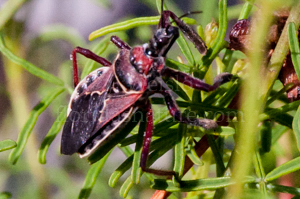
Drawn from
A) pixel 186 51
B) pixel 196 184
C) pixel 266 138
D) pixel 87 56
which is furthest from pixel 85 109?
pixel 266 138

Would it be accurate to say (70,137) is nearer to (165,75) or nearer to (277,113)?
(165,75)

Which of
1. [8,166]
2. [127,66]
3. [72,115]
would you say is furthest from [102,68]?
[8,166]

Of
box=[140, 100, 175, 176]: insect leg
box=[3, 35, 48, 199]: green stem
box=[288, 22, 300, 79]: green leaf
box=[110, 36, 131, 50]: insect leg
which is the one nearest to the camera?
box=[288, 22, 300, 79]: green leaf

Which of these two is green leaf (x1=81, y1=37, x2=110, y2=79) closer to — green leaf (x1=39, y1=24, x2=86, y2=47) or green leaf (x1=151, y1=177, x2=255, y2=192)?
green leaf (x1=39, y1=24, x2=86, y2=47)

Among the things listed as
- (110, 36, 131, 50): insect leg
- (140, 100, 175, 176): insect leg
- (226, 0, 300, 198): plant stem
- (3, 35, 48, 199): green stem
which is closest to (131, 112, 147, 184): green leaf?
(140, 100, 175, 176): insect leg

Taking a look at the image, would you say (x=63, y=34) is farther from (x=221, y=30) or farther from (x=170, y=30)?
(x=221, y=30)
